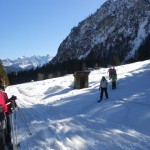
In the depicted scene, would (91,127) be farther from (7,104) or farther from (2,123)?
(2,123)

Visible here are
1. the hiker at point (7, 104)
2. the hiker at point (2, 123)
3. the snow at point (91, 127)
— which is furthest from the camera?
the snow at point (91, 127)

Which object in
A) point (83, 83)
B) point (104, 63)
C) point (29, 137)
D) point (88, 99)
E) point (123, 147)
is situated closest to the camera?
point (123, 147)

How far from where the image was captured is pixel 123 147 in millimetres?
10367

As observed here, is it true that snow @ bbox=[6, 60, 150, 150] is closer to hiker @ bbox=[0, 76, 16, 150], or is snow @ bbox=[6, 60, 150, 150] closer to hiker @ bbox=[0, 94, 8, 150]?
hiker @ bbox=[0, 76, 16, 150]

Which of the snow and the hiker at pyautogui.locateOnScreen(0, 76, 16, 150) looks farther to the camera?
the snow

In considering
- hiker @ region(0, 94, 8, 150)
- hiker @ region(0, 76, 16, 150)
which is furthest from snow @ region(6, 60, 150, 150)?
hiker @ region(0, 94, 8, 150)

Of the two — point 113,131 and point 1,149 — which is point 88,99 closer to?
point 113,131

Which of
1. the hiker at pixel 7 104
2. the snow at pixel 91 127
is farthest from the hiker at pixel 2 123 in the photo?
the snow at pixel 91 127

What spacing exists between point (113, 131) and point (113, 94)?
12815 millimetres

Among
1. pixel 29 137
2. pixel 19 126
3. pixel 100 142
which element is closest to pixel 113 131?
pixel 100 142

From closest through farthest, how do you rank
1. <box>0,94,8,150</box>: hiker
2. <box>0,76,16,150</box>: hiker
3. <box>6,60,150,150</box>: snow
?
<box>0,94,8,150</box>: hiker → <box>0,76,16,150</box>: hiker → <box>6,60,150,150</box>: snow

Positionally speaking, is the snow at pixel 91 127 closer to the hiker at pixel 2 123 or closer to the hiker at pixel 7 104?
the hiker at pixel 7 104

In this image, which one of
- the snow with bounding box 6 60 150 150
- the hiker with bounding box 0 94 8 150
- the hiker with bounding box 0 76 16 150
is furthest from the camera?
the snow with bounding box 6 60 150 150

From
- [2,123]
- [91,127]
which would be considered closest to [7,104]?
[2,123]
